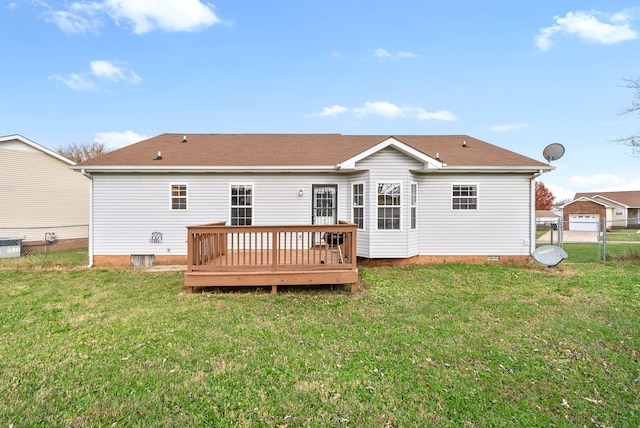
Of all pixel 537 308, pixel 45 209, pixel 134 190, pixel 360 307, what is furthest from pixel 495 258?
pixel 45 209

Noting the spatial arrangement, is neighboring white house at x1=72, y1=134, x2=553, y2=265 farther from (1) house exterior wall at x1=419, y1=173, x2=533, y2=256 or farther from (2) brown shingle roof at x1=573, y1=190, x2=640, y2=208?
(2) brown shingle roof at x1=573, y1=190, x2=640, y2=208

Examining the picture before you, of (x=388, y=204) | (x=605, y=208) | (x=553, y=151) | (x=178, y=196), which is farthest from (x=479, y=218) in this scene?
(x=605, y=208)

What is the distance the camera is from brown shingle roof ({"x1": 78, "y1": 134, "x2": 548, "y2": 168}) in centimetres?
902

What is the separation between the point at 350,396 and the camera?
2.67 m

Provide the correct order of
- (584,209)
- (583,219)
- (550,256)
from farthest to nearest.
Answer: (584,209) → (583,219) → (550,256)

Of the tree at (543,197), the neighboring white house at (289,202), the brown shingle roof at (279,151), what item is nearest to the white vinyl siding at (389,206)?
the neighboring white house at (289,202)

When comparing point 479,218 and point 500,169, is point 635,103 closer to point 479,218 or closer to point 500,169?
point 500,169

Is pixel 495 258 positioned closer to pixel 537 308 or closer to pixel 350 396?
pixel 537 308

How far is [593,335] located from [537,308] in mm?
1110

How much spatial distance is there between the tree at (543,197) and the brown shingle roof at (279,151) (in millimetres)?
43645

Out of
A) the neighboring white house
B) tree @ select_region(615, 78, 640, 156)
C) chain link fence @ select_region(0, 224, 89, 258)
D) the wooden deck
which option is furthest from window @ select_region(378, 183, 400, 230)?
chain link fence @ select_region(0, 224, 89, 258)

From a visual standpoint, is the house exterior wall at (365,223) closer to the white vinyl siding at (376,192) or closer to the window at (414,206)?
the white vinyl siding at (376,192)

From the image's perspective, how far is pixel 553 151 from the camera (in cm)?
902

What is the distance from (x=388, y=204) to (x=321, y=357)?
→ 5.83 metres
